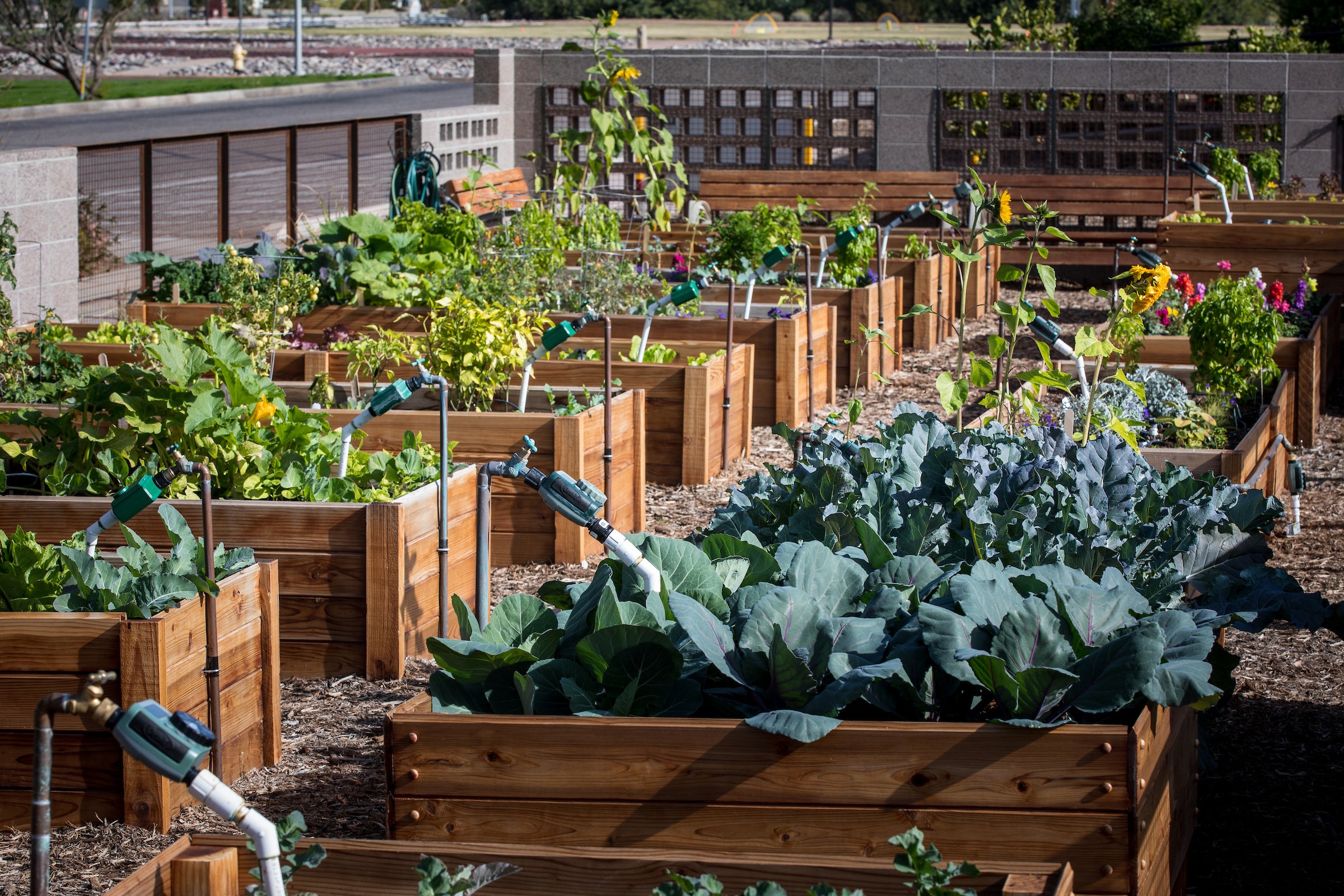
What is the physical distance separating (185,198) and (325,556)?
46.1 feet

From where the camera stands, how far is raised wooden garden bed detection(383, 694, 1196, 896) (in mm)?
2666

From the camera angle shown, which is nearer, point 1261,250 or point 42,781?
point 42,781

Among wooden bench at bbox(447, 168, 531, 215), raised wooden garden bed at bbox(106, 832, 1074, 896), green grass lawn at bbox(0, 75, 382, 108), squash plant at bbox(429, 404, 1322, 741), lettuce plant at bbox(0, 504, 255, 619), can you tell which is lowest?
raised wooden garden bed at bbox(106, 832, 1074, 896)

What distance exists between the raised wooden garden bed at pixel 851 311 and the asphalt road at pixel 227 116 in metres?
10.3

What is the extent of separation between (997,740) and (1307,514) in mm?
4654

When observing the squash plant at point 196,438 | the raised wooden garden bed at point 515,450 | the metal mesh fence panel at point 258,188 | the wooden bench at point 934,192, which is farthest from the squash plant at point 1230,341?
the wooden bench at point 934,192

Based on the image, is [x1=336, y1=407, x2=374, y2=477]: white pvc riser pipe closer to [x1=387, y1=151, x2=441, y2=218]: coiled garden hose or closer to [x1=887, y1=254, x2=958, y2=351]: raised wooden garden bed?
[x1=887, y1=254, x2=958, y2=351]: raised wooden garden bed

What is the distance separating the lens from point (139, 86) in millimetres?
32250

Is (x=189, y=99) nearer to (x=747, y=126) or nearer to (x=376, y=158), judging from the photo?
(x=376, y=158)

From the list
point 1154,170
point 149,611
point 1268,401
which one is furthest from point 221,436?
point 1154,170

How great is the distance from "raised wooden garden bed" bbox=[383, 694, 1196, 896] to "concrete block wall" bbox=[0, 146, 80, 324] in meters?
6.63

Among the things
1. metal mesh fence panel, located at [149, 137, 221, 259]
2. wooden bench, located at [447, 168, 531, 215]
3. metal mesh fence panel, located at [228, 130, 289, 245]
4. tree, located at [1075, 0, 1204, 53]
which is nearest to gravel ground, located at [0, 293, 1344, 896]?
metal mesh fence panel, located at [149, 137, 221, 259]

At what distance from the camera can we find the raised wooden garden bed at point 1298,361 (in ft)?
26.2

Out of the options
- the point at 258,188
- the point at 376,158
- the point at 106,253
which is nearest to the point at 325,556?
the point at 106,253
